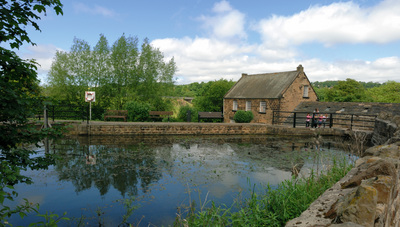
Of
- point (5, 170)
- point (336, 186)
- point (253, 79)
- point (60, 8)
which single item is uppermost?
point (253, 79)

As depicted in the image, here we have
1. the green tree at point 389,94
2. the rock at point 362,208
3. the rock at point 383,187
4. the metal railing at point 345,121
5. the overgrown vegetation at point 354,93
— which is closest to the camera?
the rock at point 362,208

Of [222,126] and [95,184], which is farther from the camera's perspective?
[222,126]

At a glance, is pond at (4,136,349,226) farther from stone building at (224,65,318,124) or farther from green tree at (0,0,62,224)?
stone building at (224,65,318,124)

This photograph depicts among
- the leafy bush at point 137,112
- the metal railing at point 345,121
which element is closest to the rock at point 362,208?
the metal railing at point 345,121

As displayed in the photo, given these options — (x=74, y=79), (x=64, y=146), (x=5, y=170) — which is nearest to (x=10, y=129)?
(x=5, y=170)

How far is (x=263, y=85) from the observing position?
95.1 feet

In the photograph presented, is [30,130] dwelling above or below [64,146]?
above

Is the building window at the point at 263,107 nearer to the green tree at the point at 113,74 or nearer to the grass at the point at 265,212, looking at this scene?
the green tree at the point at 113,74

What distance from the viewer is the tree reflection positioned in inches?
259

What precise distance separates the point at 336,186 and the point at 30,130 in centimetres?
446

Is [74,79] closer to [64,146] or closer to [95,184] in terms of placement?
[64,146]

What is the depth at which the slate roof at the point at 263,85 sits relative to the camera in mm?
26516

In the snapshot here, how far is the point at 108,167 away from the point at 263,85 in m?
23.8

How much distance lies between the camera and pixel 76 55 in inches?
952
